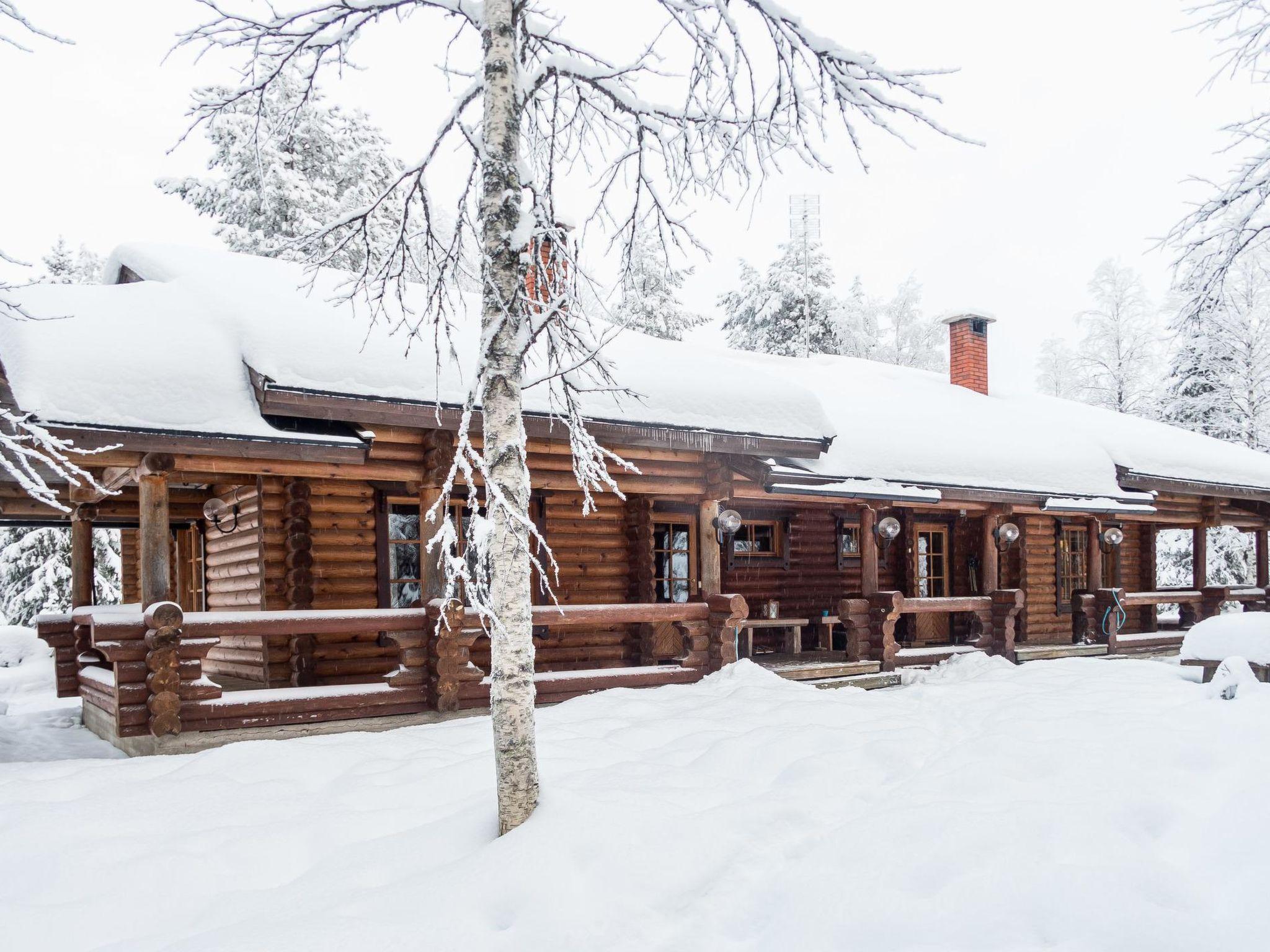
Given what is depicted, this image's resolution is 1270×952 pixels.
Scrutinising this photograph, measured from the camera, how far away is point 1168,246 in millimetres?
7918

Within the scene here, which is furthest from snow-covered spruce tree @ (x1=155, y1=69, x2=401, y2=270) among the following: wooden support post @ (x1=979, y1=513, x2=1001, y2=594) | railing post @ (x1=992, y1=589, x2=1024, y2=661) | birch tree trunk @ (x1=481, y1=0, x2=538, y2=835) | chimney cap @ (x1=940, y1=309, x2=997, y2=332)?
birch tree trunk @ (x1=481, y1=0, x2=538, y2=835)

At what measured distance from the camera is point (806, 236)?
33.4 metres

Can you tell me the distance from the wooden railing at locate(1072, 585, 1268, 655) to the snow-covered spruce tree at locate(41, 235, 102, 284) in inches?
1027

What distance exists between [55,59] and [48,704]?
9.97m

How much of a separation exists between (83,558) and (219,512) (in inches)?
99.7

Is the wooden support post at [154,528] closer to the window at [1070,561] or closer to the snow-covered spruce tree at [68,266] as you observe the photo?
the window at [1070,561]

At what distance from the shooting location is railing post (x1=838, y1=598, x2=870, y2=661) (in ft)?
40.2

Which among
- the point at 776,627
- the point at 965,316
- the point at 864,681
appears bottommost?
the point at 864,681

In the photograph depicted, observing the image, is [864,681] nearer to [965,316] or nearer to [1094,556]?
[1094,556]

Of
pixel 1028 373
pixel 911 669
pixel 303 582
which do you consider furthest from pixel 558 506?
pixel 1028 373

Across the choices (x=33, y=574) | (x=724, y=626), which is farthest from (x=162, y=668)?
(x=33, y=574)

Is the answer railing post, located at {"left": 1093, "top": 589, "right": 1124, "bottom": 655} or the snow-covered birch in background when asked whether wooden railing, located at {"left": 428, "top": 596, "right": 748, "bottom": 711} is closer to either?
the snow-covered birch in background

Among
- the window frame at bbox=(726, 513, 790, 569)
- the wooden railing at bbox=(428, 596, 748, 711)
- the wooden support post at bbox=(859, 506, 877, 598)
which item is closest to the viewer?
the wooden railing at bbox=(428, 596, 748, 711)

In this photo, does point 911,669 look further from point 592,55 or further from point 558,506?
point 592,55
